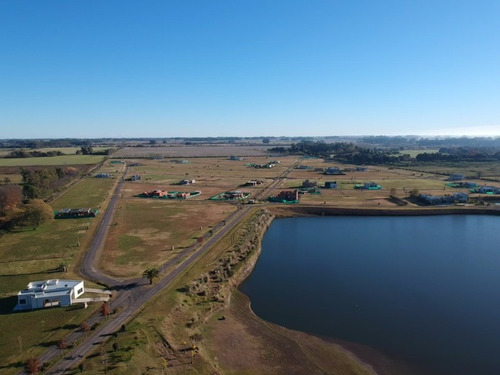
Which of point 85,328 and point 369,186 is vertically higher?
point 369,186

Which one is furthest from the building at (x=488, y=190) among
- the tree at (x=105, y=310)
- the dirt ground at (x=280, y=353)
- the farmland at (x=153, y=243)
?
the tree at (x=105, y=310)

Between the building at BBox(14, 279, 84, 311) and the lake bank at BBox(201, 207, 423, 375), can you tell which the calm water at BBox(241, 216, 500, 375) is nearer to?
the lake bank at BBox(201, 207, 423, 375)

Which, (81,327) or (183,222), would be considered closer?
(81,327)

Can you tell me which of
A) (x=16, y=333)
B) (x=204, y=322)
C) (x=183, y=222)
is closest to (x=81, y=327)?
(x=16, y=333)

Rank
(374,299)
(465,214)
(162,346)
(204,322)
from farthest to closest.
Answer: (465,214)
(374,299)
(204,322)
(162,346)

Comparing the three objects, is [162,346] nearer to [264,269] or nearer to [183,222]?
[264,269]

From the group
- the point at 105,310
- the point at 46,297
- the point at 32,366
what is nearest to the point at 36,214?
the point at 46,297

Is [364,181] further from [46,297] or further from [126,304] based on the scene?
[46,297]
